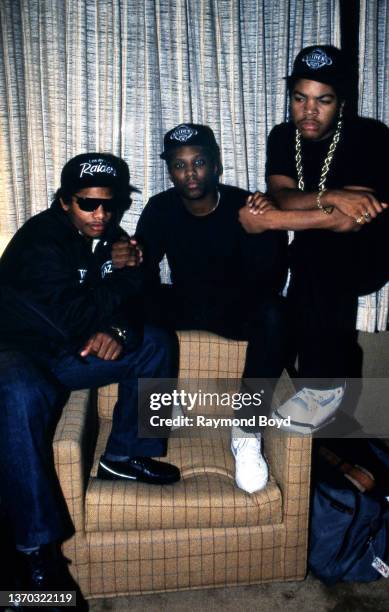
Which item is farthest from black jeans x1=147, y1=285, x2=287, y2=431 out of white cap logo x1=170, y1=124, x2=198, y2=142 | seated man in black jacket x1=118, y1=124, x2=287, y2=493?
white cap logo x1=170, y1=124, x2=198, y2=142

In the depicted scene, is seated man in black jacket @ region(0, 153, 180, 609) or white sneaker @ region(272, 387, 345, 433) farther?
white sneaker @ region(272, 387, 345, 433)

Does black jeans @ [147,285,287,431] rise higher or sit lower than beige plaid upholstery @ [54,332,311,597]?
higher

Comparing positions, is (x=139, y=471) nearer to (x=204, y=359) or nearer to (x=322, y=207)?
(x=204, y=359)

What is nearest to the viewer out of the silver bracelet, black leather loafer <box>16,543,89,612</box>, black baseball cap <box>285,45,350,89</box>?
black leather loafer <box>16,543,89,612</box>

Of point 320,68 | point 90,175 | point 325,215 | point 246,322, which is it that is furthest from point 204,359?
point 320,68

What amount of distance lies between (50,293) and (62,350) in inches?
9.7

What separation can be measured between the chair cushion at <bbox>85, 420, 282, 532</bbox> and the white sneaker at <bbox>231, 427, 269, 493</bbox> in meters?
0.04

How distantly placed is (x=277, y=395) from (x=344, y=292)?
514mm

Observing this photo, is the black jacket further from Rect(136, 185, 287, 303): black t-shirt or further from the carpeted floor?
the carpeted floor

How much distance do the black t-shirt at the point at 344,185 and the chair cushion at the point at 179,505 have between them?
35.4 inches

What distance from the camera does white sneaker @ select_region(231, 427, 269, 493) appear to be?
6.27 feet

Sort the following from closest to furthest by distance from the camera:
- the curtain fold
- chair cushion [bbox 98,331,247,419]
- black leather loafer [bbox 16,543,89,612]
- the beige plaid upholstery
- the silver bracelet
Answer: black leather loafer [bbox 16,543,89,612] < the beige plaid upholstery < the silver bracelet < chair cushion [bbox 98,331,247,419] < the curtain fold

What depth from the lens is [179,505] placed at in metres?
1.87

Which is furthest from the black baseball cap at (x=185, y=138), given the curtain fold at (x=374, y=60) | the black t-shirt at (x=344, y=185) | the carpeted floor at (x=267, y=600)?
the carpeted floor at (x=267, y=600)
